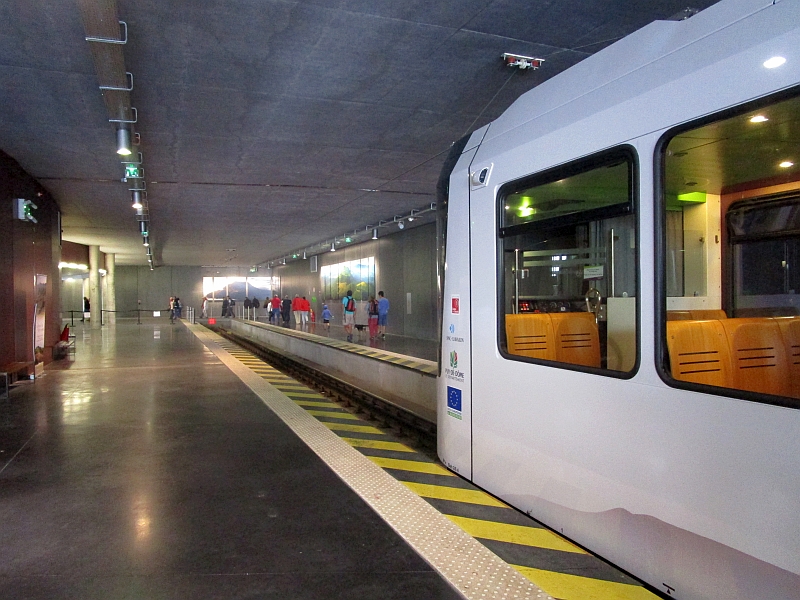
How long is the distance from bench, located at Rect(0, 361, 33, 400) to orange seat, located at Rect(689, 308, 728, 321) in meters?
→ 11.2

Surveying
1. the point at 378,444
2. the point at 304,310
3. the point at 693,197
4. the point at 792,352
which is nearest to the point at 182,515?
the point at 378,444

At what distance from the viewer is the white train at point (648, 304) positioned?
2674 millimetres

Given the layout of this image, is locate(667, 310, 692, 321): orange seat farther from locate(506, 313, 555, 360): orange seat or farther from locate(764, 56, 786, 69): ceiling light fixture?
locate(764, 56, 786, 69): ceiling light fixture

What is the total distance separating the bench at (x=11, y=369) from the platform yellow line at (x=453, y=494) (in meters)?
8.78

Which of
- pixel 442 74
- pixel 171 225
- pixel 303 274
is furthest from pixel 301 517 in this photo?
pixel 303 274

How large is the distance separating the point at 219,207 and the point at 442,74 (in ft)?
42.0

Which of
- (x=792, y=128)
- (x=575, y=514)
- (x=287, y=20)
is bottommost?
(x=575, y=514)

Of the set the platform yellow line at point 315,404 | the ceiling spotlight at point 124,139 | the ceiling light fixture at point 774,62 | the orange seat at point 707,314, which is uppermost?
the ceiling spotlight at point 124,139

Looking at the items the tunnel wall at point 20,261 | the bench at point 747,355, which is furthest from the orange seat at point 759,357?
the tunnel wall at point 20,261

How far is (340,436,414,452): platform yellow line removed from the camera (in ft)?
22.7

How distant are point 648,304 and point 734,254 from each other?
1910 mm

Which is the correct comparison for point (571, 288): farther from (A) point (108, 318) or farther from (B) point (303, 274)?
(A) point (108, 318)

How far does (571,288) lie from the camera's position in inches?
205

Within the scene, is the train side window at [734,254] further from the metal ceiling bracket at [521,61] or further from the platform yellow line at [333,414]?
the platform yellow line at [333,414]
